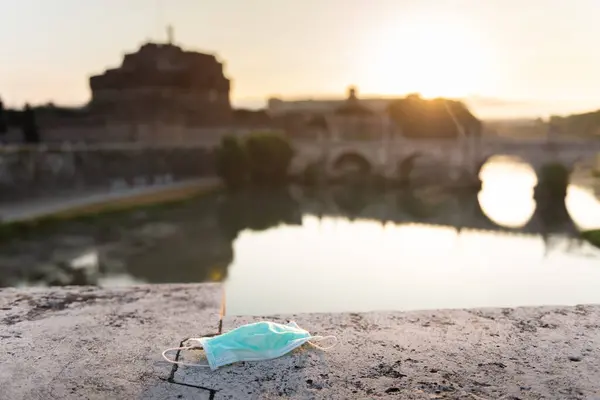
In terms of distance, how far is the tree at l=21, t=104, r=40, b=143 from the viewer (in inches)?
1030

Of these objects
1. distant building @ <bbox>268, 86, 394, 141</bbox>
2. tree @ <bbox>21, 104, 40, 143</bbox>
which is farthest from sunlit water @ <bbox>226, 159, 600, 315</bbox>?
tree @ <bbox>21, 104, 40, 143</bbox>

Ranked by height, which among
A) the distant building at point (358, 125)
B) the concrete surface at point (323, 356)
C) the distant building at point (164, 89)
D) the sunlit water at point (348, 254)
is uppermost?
the distant building at point (164, 89)

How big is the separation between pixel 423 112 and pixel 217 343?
97.9 feet

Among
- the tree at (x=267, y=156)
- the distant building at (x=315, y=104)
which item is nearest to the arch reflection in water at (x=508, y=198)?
the tree at (x=267, y=156)

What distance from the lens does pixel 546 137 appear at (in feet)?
78.5

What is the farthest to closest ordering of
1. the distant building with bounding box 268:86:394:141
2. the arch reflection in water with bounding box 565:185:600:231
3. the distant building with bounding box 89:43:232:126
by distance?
the distant building with bounding box 268:86:394:141, the distant building with bounding box 89:43:232:126, the arch reflection in water with bounding box 565:185:600:231

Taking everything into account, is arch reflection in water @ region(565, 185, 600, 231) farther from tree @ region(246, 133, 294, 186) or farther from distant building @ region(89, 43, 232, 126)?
distant building @ region(89, 43, 232, 126)

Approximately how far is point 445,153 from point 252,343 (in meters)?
24.5

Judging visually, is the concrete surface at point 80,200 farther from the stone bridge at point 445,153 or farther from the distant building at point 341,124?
the distant building at point 341,124

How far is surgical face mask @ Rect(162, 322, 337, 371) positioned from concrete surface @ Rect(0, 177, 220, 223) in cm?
1371

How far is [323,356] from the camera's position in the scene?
89.1 inches

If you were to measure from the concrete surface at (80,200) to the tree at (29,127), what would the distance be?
708cm

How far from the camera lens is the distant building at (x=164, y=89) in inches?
1208

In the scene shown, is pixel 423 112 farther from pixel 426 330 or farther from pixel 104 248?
pixel 426 330
